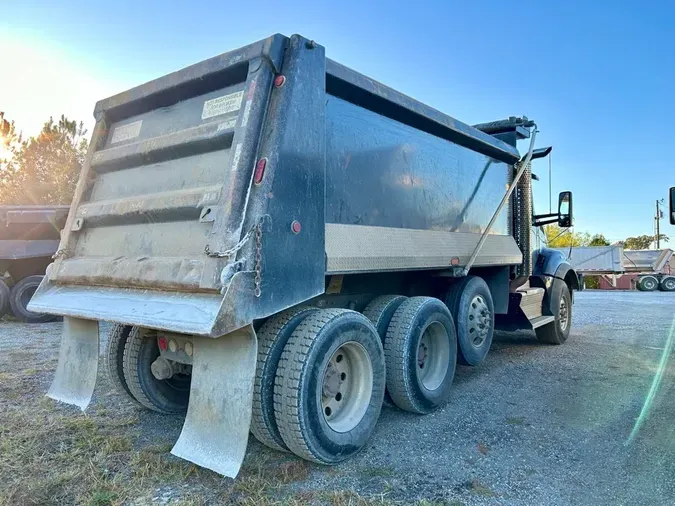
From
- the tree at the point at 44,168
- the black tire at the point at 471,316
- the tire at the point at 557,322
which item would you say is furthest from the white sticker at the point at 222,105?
the tree at the point at 44,168

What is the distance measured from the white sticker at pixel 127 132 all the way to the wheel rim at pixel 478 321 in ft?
12.0

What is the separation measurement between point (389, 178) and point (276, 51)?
1.49 m

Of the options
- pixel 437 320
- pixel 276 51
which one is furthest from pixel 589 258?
pixel 276 51

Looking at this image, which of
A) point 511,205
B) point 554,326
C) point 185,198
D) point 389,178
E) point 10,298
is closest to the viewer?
point 185,198

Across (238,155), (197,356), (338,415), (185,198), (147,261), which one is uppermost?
(238,155)

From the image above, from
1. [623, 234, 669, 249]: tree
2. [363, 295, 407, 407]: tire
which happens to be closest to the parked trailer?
[363, 295, 407, 407]: tire

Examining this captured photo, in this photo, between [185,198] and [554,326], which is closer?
A: [185,198]

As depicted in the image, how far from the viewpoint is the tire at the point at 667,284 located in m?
25.5

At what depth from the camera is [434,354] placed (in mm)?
4523

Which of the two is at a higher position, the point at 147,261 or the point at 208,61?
the point at 208,61

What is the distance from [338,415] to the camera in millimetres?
3365

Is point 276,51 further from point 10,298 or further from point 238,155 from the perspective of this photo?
point 10,298

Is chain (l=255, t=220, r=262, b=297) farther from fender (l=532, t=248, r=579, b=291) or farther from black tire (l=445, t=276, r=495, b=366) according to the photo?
fender (l=532, t=248, r=579, b=291)

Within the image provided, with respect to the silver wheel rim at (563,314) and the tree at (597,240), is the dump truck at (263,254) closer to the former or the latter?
the silver wheel rim at (563,314)
